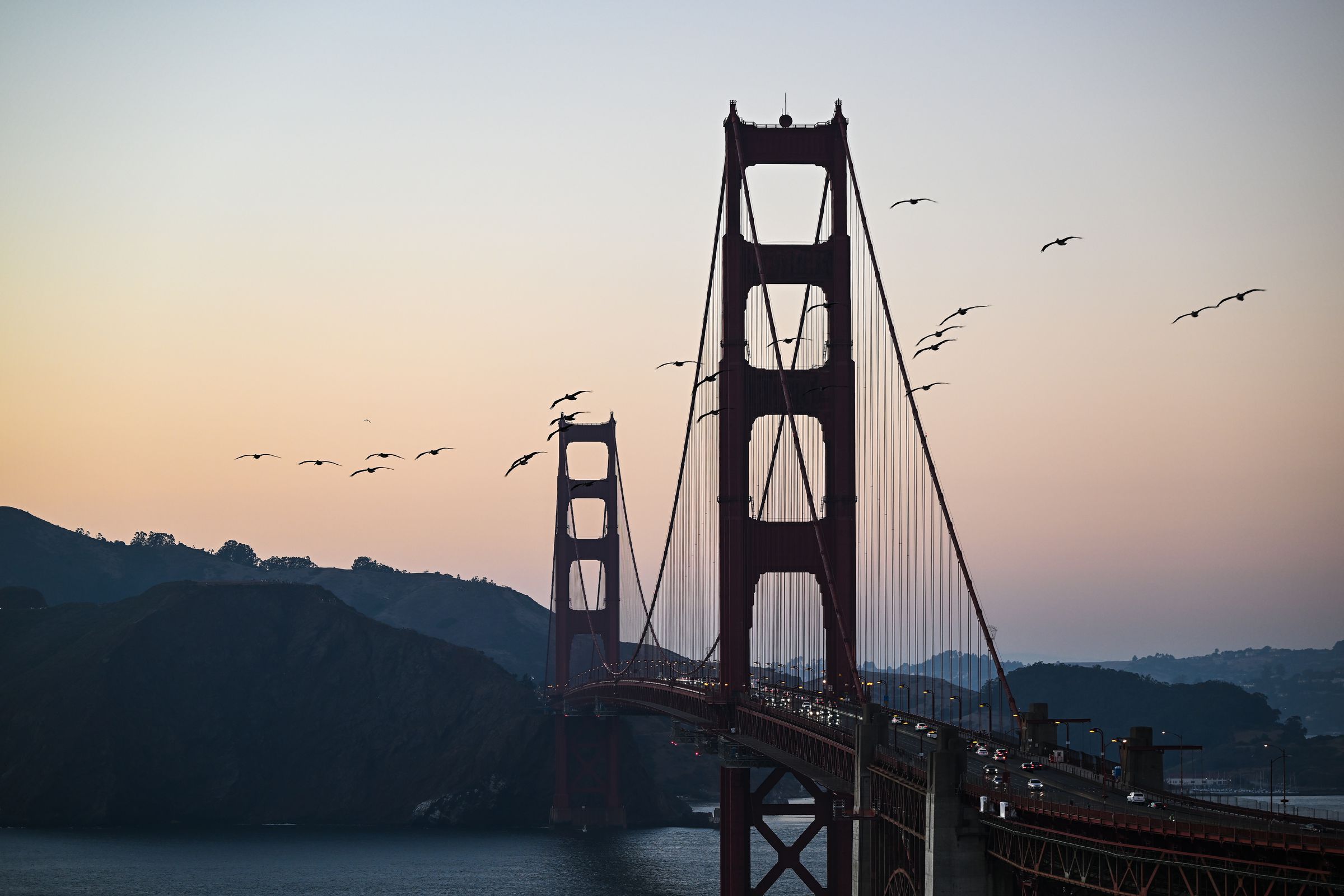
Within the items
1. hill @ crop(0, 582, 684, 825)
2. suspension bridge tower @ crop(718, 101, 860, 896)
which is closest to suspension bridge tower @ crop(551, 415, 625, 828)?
hill @ crop(0, 582, 684, 825)

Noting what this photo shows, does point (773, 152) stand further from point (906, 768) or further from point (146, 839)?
point (146, 839)

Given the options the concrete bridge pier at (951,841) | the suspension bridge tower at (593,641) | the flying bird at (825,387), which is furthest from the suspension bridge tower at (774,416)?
the suspension bridge tower at (593,641)

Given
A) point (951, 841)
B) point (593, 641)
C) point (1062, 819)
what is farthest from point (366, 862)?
point (1062, 819)

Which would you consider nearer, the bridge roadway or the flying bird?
the bridge roadway

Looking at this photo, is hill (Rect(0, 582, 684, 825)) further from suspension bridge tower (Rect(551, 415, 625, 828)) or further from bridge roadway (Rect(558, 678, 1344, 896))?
bridge roadway (Rect(558, 678, 1344, 896))

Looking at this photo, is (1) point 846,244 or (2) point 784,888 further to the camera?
(2) point 784,888

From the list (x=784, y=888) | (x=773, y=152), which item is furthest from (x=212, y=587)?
(x=773, y=152)
